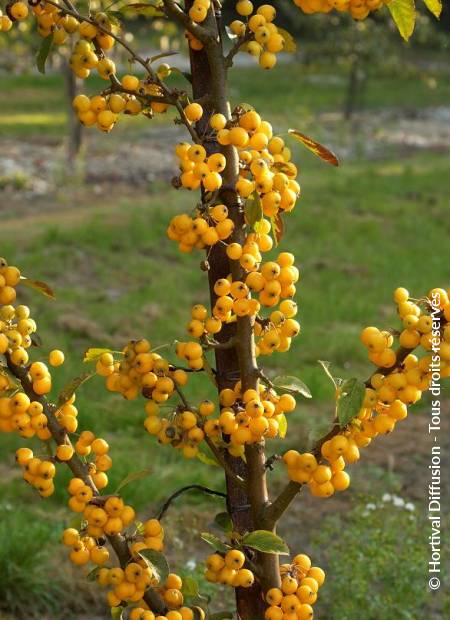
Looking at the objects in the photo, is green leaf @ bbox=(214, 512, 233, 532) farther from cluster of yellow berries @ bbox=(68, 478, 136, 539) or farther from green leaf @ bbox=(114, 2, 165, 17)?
green leaf @ bbox=(114, 2, 165, 17)

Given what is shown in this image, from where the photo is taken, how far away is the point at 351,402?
157 centimetres

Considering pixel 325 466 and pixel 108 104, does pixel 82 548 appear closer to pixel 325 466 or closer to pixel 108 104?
pixel 325 466

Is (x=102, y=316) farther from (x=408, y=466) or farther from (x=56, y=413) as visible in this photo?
(x=56, y=413)

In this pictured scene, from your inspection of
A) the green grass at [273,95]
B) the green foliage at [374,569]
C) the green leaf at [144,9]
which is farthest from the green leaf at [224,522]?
the green grass at [273,95]

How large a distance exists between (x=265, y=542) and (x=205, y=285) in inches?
201

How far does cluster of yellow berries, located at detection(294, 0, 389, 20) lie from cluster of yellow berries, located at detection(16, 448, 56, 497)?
906 millimetres

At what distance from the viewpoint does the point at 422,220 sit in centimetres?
844

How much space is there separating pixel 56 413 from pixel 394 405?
629 millimetres

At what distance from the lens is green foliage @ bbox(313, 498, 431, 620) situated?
9.96 ft

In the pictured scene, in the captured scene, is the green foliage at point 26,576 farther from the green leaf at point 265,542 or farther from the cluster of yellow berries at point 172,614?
the green leaf at point 265,542

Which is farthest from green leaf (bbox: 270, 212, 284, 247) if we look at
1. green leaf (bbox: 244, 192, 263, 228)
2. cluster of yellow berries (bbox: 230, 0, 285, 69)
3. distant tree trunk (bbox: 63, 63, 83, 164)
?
distant tree trunk (bbox: 63, 63, 83, 164)

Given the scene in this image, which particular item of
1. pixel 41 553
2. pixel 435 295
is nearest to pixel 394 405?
pixel 435 295

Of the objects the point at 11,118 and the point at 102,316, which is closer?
the point at 102,316

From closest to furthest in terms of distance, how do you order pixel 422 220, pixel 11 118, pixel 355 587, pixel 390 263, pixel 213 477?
pixel 355 587
pixel 213 477
pixel 390 263
pixel 422 220
pixel 11 118
